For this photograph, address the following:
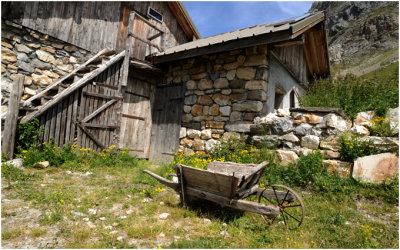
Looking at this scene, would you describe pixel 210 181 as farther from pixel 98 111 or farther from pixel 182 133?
pixel 98 111

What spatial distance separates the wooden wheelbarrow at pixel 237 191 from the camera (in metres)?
2.68

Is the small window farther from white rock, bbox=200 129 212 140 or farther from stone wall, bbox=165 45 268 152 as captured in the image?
white rock, bbox=200 129 212 140

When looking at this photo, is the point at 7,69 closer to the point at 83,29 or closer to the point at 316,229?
the point at 83,29

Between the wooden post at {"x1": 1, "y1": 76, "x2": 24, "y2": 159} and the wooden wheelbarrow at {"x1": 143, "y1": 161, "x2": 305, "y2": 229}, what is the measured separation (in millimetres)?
3706

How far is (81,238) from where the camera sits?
2295 millimetres

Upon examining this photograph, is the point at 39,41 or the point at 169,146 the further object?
the point at 169,146

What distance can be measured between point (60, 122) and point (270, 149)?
16.8 ft

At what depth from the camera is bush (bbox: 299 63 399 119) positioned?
5324 mm

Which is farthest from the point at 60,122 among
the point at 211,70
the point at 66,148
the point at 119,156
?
the point at 211,70

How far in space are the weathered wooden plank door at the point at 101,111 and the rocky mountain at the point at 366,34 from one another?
115 ft

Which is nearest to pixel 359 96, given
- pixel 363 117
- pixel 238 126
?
pixel 363 117

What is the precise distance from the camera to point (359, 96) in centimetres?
589

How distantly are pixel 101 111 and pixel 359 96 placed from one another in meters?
6.85

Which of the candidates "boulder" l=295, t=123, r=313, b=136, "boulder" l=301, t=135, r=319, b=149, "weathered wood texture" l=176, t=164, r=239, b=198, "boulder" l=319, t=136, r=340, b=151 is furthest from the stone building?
"weathered wood texture" l=176, t=164, r=239, b=198
